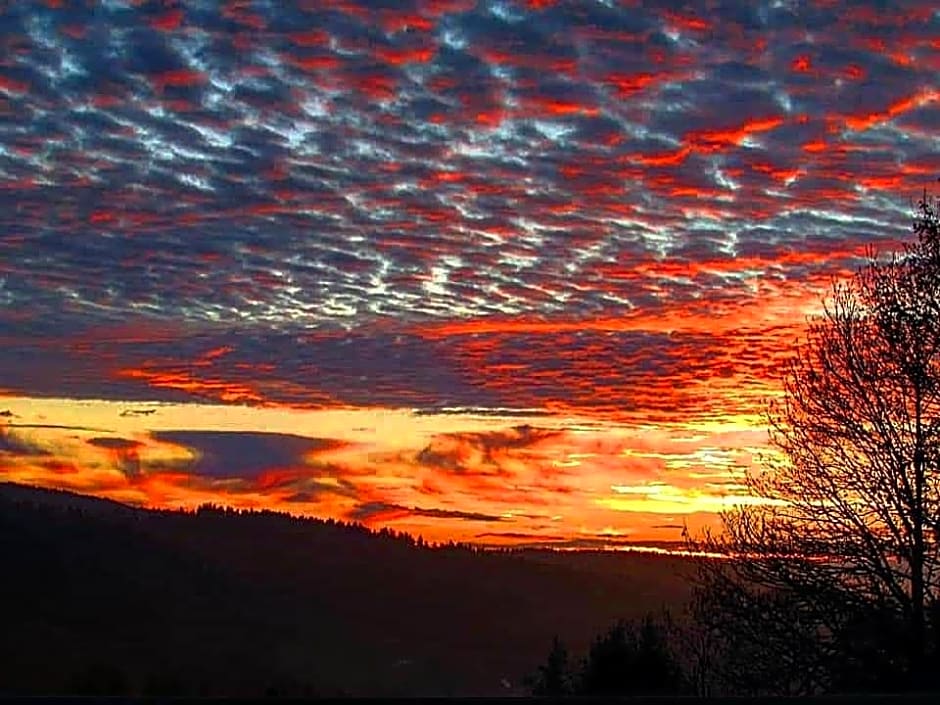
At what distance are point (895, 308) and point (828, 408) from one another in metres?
2.07

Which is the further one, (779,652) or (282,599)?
(282,599)

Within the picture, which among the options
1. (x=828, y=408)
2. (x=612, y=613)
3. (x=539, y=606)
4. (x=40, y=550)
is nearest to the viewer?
(x=828, y=408)

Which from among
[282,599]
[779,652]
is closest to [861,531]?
[779,652]

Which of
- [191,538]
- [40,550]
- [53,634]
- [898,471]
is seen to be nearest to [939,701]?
[53,634]

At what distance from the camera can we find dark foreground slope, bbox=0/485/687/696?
20156 millimetres

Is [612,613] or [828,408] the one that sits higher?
[828,408]

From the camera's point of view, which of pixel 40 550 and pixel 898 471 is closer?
pixel 898 471

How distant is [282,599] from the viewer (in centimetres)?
6231

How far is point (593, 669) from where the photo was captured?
27.3m

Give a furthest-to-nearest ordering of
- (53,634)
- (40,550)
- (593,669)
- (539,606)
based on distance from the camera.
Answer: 1. (539,606)
2. (40,550)
3. (593,669)
4. (53,634)

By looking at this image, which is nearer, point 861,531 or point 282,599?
point 861,531

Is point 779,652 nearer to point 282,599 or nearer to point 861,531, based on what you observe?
point 861,531

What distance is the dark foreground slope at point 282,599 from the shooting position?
20156 millimetres

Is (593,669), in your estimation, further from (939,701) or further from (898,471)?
(939,701)
